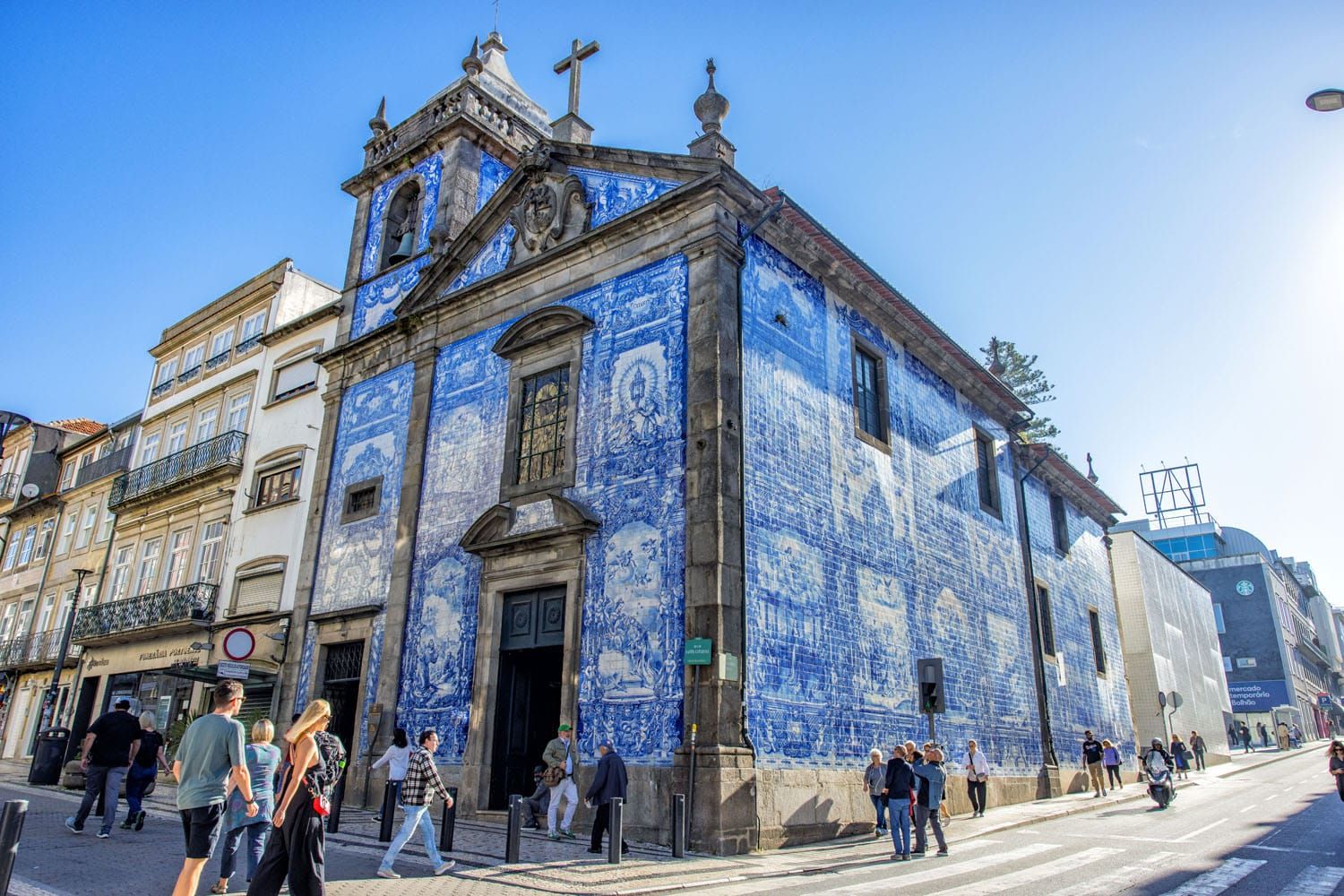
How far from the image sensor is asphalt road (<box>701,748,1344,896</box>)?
7.80 metres

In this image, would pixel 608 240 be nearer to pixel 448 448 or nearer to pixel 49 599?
pixel 448 448

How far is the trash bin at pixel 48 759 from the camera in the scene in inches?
602

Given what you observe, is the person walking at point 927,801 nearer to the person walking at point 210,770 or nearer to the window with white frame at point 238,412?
the person walking at point 210,770

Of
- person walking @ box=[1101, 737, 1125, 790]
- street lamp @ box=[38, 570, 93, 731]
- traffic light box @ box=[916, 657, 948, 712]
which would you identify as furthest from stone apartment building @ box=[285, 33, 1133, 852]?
street lamp @ box=[38, 570, 93, 731]

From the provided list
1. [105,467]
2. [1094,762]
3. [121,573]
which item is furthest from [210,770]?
[105,467]

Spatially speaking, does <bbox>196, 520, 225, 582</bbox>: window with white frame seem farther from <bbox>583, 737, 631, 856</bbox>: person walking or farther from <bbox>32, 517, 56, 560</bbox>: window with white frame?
<bbox>583, 737, 631, 856</bbox>: person walking

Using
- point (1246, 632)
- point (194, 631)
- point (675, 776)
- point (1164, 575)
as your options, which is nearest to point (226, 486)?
point (194, 631)

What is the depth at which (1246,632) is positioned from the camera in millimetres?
54594

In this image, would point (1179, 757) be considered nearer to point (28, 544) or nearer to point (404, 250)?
point (404, 250)

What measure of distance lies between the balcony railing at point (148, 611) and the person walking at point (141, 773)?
9999mm

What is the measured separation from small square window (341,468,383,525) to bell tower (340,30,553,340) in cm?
335

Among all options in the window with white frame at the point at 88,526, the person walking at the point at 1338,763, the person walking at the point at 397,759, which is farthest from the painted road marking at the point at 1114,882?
the window with white frame at the point at 88,526

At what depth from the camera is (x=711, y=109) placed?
538 inches

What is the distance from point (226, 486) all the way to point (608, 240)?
12294 mm
